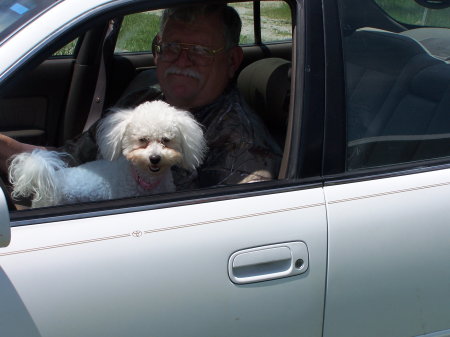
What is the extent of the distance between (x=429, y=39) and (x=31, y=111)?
2.41 meters

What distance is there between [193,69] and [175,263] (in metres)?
1.09

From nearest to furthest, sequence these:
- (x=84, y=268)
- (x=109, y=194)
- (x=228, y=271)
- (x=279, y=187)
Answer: (x=84, y=268) < (x=228, y=271) < (x=279, y=187) < (x=109, y=194)

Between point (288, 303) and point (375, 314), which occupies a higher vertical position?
point (288, 303)

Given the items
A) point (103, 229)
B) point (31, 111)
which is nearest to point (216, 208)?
point (103, 229)

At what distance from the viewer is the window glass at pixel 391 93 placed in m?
2.02

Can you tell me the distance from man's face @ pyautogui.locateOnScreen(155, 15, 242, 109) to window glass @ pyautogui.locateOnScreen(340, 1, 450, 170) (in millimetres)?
718

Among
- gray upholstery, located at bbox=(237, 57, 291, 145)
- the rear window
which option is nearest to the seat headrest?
gray upholstery, located at bbox=(237, 57, 291, 145)

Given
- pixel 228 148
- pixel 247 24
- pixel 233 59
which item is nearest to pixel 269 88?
A: pixel 233 59

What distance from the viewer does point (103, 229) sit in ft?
5.50

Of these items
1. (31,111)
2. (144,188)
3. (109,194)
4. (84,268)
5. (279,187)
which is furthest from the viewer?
(31,111)

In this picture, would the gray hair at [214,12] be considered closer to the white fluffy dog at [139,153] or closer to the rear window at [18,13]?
the white fluffy dog at [139,153]

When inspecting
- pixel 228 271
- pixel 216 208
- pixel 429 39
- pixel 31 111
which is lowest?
pixel 31 111

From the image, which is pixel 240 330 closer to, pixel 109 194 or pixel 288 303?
pixel 288 303

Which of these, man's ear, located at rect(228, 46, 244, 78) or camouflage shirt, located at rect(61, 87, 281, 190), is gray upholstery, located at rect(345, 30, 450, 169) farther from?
man's ear, located at rect(228, 46, 244, 78)
